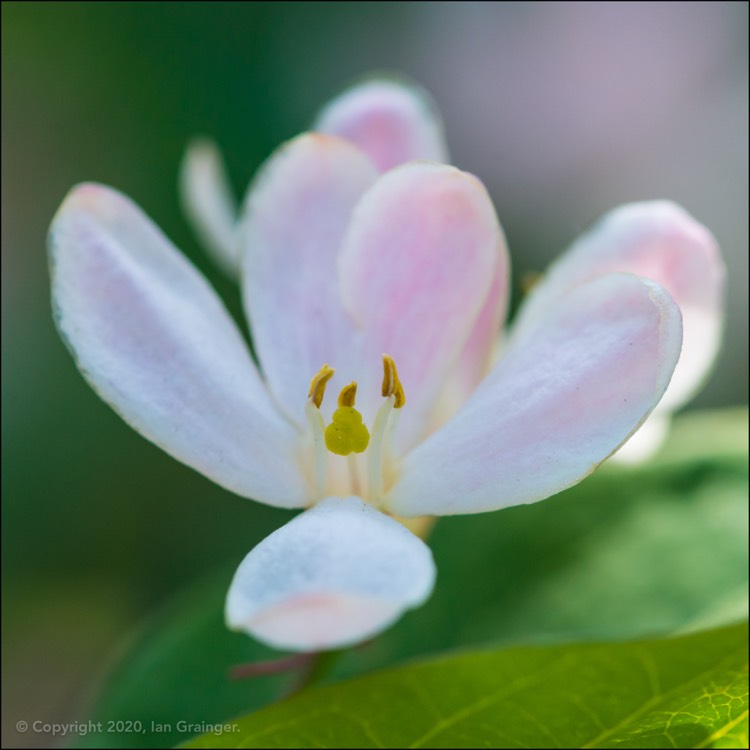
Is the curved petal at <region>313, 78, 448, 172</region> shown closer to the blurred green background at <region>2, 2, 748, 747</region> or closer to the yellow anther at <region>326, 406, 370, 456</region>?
the yellow anther at <region>326, 406, 370, 456</region>

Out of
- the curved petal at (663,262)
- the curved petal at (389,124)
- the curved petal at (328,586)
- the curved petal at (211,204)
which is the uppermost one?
the curved petal at (389,124)

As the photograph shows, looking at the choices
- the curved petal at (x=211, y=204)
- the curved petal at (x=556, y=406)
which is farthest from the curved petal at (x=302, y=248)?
the curved petal at (x=211, y=204)

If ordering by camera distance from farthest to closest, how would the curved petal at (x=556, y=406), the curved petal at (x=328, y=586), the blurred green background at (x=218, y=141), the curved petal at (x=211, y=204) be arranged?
the blurred green background at (x=218, y=141) < the curved petal at (x=211, y=204) < the curved petal at (x=556, y=406) < the curved petal at (x=328, y=586)

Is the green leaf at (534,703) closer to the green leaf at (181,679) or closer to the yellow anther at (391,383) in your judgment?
the yellow anther at (391,383)

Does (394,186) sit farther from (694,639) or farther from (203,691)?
(203,691)

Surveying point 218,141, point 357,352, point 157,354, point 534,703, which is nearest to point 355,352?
point 357,352

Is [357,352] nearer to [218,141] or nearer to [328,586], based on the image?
[328,586]

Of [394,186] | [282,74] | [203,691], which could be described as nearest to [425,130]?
[394,186]

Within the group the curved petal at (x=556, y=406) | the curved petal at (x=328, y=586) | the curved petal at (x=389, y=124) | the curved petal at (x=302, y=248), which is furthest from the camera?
the curved petal at (x=389, y=124)

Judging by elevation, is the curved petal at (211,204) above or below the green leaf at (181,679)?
above
